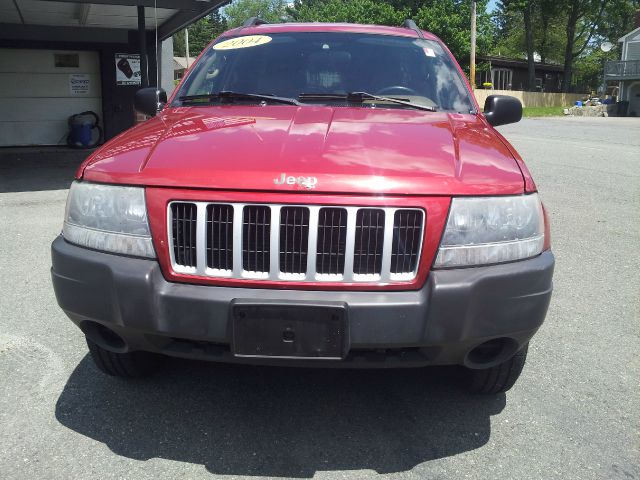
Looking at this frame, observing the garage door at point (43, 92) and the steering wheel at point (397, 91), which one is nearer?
the steering wheel at point (397, 91)

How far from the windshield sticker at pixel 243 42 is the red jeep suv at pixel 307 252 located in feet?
5.02

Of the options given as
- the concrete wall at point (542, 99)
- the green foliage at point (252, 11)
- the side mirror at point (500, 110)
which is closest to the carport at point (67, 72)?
the side mirror at point (500, 110)

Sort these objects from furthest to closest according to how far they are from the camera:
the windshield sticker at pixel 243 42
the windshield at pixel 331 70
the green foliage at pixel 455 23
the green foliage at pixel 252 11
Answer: the green foliage at pixel 252 11, the green foliage at pixel 455 23, the windshield sticker at pixel 243 42, the windshield at pixel 331 70

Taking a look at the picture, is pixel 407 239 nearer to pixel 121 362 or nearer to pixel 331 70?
pixel 121 362

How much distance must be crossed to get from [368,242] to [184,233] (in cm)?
69

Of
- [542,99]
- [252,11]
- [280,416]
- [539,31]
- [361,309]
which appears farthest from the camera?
[252,11]

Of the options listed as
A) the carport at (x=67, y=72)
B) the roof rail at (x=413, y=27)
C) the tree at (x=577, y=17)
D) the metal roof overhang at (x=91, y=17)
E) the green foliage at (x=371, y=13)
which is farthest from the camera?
the tree at (x=577, y=17)

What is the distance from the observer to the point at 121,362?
119 inches

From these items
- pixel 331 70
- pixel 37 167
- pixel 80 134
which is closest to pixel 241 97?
pixel 331 70

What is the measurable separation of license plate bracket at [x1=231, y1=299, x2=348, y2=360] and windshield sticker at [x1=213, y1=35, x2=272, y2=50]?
7.41 feet

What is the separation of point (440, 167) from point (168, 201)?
40.9 inches

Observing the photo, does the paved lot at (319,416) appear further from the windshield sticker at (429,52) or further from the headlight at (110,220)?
the windshield sticker at (429,52)

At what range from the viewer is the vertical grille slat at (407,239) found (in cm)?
238

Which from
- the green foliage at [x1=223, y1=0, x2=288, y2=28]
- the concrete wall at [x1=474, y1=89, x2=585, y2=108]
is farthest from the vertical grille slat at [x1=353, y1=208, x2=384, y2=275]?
the green foliage at [x1=223, y1=0, x2=288, y2=28]
